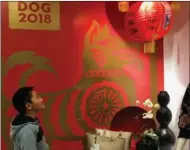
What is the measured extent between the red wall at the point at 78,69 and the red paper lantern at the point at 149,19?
64 cm

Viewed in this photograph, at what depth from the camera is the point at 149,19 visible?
3365 mm

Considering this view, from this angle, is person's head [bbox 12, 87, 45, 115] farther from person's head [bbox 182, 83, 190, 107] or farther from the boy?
person's head [bbox 182, 83, 190, 107]

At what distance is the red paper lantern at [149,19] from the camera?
3371 mm

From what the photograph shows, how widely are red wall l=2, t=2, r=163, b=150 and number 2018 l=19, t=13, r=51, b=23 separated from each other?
0.41 feet

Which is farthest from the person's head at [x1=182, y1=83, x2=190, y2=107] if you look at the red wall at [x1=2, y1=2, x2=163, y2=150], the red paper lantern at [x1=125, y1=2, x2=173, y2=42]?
the red paper lantern at [x1=125, y1=2, x2=173, y2=42]

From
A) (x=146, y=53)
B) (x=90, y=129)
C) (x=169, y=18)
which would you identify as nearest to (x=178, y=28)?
(x=146, y=53)

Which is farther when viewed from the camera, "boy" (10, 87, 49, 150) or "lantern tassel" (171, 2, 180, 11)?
"lantern tassel" (171, 2, 180, 11)

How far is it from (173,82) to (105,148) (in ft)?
4.20

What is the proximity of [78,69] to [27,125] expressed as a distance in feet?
4.39

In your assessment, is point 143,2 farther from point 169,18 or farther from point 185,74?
point 185,74

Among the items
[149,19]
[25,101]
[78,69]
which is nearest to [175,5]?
[149,19]

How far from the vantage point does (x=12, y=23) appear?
379 cm

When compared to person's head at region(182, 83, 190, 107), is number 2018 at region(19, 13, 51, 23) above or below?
above

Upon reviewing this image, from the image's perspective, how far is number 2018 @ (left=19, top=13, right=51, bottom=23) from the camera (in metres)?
3.84
